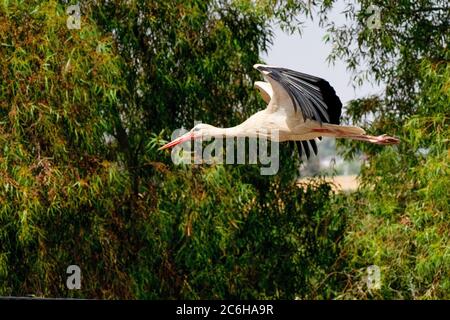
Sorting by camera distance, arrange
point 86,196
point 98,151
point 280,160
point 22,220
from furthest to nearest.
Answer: point 280,160
point 98,151
point 86,196
point 22,220

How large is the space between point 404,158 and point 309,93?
356 centimetres

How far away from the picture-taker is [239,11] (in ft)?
29.1

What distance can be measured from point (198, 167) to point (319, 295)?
1745 millimetres

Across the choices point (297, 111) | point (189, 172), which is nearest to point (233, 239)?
point (189, 172)

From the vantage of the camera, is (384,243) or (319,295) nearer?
(384,243)

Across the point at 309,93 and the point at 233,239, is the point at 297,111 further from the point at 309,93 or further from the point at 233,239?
the point at 233,239

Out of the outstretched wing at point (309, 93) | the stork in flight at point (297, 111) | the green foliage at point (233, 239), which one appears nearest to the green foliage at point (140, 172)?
the green foliage at point (233, 239)

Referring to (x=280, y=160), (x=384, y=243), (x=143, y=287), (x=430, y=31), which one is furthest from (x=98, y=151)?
(x=430, y=31)

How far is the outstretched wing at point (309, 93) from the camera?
525 centimetres

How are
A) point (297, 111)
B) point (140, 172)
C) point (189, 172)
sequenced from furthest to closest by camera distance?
point (140, 172)
point (189, 172)
point (297, 111)

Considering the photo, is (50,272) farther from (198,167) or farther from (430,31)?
(430,31)

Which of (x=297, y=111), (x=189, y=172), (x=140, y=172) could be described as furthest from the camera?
(x=140, y=172)

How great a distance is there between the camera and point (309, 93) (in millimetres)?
5336

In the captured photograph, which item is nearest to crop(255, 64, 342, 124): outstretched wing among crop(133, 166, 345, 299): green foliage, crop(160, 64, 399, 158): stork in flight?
crop(160, 64, 399, 158): stork in flight
